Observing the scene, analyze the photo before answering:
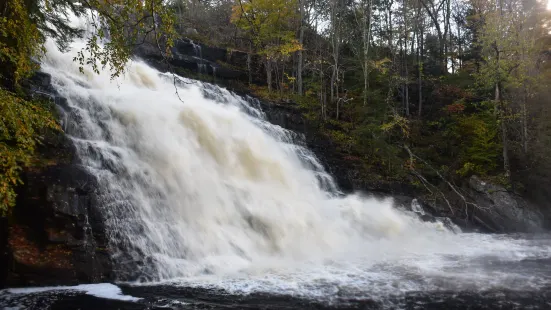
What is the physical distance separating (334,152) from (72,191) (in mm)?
12039

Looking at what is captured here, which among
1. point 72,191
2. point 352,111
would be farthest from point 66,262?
point 352,111

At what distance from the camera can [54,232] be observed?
7.18 meters

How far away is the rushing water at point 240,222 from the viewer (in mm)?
7320

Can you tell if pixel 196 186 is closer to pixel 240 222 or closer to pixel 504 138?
pixel 240 222

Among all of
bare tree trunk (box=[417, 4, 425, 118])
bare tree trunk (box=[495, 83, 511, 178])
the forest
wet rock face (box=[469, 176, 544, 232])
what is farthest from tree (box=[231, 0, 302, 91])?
wet rock face (box=[469, 176, 544, 232])

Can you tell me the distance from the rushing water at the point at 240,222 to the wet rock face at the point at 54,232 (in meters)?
0.36

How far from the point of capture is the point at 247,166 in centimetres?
1273

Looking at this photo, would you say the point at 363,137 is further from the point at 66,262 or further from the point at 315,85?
the point at 66,262

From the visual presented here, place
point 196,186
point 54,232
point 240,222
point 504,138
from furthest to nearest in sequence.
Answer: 1. point 504,138
2. point 196,186
3. point 240,222
4. point 54,232

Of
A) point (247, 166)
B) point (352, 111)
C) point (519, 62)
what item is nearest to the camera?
point (247, 166)

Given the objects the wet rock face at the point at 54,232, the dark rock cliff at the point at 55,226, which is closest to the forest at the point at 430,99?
the dark rock cliff at the point at 55,226

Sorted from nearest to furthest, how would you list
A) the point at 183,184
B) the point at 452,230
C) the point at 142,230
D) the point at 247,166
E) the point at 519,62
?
the point at 142,230, the point at 183,184, the point at 247,166, the point at 452,230, the point at 519,62

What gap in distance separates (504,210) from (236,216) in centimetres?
1088

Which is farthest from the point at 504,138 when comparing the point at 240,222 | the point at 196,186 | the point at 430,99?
the point at 196,186
